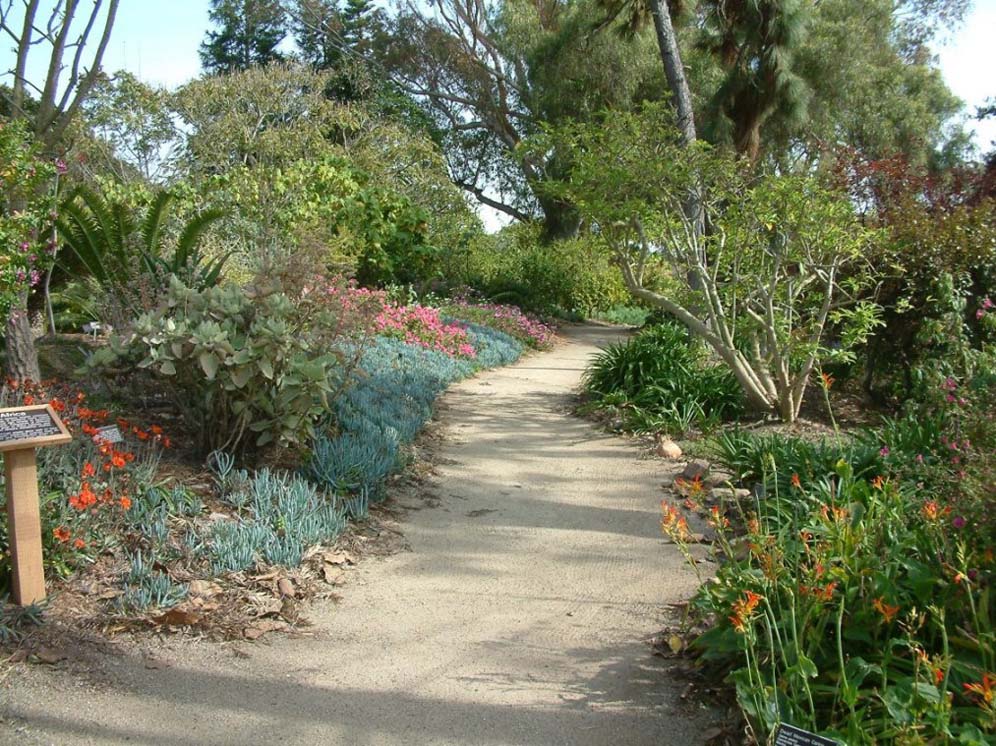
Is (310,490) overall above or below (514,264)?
below

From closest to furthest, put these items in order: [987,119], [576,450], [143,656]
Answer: [143,656]
[576,450]
[987,119]

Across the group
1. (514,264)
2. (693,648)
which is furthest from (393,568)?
(514,264)

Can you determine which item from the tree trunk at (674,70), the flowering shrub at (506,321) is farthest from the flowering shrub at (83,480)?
the flowering shrub at (506,321)

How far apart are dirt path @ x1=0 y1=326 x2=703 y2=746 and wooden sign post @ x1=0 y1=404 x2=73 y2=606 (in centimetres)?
44

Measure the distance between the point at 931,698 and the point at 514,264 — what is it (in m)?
19.0

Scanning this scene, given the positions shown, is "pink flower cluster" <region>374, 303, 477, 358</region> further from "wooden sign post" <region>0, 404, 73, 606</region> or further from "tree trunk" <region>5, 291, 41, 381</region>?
"wooden sign post" <region>0, 404, 73, 606</region>

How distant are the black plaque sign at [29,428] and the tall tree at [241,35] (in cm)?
3064

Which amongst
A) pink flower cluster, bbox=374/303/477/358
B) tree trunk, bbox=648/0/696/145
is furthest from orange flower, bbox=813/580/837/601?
tree trunk, bbox=648/0/696/145

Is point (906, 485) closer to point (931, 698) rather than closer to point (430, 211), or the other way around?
point (931, 698)

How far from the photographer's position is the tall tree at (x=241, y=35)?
1227 inches

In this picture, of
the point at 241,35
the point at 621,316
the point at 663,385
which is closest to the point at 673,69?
the point at 663,385

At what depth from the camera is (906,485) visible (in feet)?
14.7

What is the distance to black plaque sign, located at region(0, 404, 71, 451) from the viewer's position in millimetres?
3412

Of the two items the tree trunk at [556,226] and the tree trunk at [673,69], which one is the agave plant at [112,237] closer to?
the tree trunk at [673,69]
